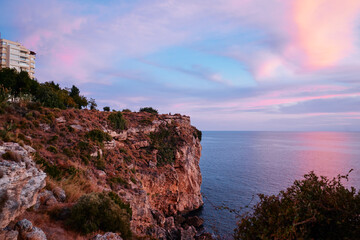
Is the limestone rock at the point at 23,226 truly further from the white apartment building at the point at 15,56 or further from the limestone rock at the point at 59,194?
the white apartment building at the point at 15,56

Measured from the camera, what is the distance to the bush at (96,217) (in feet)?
27.7

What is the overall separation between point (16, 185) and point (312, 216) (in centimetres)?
778

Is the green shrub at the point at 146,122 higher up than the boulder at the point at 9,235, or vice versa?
the green shrub at the point at 146,122

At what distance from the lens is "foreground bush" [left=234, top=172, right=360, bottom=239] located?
14.7 ft

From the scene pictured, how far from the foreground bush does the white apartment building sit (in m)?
93.8

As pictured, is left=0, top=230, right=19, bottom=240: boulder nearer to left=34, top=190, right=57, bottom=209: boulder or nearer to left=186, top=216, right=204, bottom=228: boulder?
left=34, top=190, right=57, bottom=209: boulder

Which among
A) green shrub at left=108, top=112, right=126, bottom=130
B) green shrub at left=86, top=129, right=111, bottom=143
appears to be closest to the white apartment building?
green shrub at left=108, top=112, right=126, bottom=130

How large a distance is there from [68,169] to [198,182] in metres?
28.9

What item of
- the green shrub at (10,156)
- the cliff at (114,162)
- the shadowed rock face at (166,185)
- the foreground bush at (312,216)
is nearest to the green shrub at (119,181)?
the cliff at (114,162)

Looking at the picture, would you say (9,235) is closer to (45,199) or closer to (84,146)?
(45,199)

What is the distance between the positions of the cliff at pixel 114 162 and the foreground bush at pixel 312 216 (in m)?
6.89

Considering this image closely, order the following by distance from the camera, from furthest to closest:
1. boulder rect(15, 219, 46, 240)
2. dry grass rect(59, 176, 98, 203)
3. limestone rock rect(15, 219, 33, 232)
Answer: dry grass rect(59, 176, 98, 203) → limestone rock rect(15, 219, 33, 232) → boulder rect(15, 219, 46, 240)

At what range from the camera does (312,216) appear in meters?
4.68

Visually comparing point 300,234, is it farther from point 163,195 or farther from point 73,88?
point 73,88
